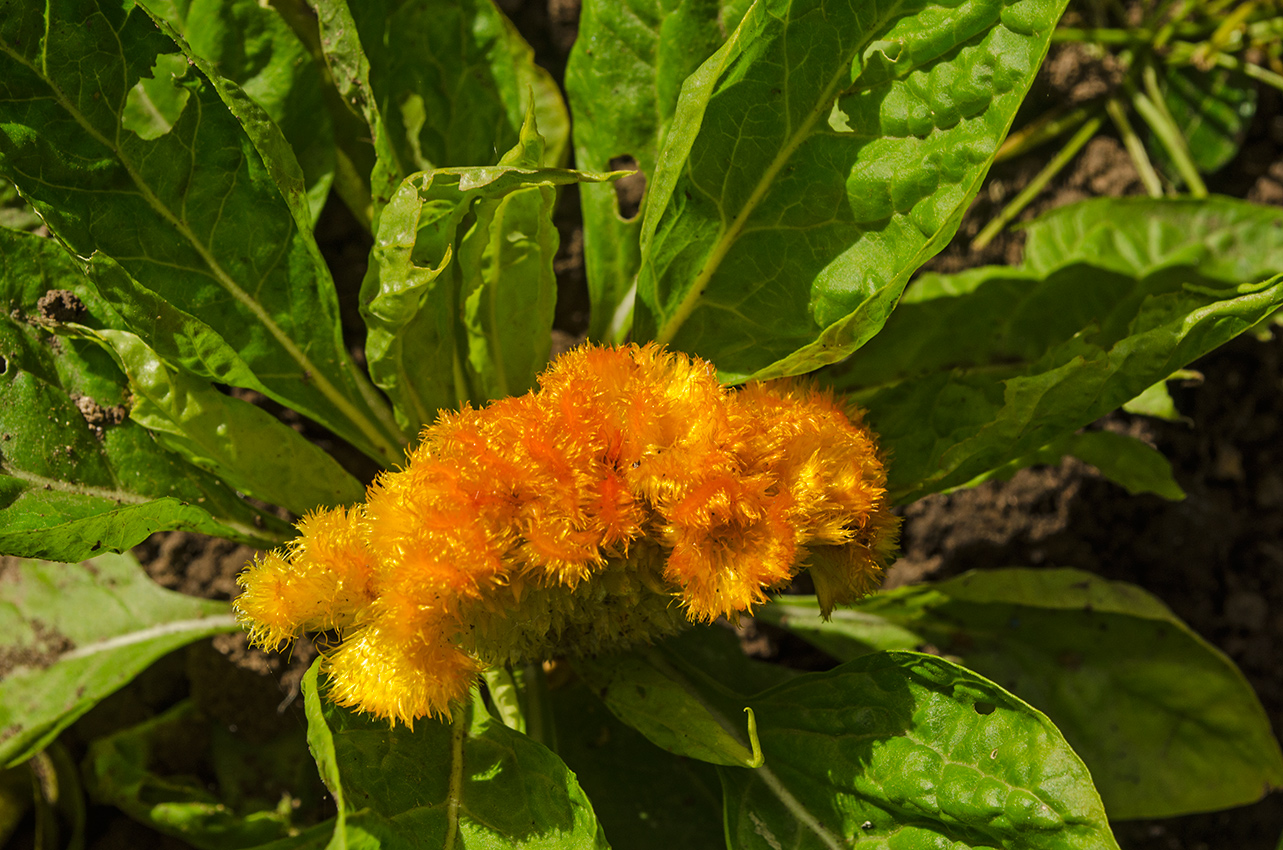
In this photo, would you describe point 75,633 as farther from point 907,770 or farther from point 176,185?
point 907,770

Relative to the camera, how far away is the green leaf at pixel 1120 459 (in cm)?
186

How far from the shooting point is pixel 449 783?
55.2 inches

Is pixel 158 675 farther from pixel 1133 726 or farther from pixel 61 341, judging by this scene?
pixel 1133 726

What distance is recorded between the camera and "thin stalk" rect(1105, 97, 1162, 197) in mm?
2426

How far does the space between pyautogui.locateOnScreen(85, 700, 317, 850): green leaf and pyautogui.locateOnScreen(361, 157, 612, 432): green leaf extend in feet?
3.15

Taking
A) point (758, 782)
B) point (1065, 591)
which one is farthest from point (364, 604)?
point (1065, 591)

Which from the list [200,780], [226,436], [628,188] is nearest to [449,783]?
[226,436]

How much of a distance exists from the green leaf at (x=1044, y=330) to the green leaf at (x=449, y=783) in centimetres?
78

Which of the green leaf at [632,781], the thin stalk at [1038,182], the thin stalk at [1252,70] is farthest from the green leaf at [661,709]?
the thin stalk at [1252,70]

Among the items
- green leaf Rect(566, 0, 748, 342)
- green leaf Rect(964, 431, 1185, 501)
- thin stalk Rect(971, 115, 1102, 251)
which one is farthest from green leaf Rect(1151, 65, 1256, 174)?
green leaf Rect(566, 0, 748, 342)

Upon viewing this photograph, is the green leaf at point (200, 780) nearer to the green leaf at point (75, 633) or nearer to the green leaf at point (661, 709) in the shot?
the green leaf at point (75, 633)

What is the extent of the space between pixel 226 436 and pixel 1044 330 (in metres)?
1.66

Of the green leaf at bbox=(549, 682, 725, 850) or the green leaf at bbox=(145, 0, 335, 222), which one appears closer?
the green leaf at bbox=(145, 0, 335, 222)

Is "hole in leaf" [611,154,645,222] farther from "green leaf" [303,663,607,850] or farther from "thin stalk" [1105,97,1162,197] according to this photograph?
"thin stalk" [1105,97,1162,197]
